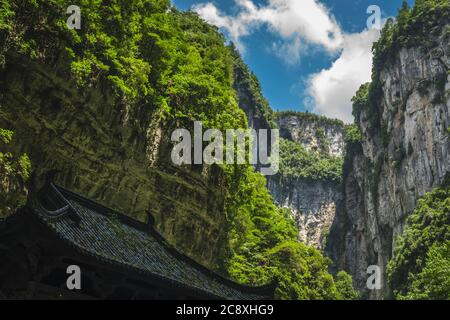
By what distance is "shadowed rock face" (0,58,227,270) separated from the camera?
17.3m

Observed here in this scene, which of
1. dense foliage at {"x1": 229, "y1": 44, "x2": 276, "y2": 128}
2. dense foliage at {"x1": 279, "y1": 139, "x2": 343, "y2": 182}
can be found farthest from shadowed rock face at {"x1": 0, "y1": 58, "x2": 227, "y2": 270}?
dense foliage at {"x1": 279, "y1": 139, "x2": 343, "y2": 182}

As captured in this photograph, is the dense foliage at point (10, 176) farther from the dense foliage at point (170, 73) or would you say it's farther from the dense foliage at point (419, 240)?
the dense foliage at point (419, 240)

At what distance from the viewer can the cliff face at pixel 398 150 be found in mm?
51344

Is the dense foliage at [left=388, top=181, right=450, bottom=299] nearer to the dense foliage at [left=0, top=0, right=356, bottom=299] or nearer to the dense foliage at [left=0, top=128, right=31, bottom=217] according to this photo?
the dense foliage at [left=0, top=0, right=356, bottom=299]

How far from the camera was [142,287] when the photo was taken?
36.9 feet

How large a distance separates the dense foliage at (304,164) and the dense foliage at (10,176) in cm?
7782

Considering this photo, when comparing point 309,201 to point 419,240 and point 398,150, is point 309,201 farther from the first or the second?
point 419,240

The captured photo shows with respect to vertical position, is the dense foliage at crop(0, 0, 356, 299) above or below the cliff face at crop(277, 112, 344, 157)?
below

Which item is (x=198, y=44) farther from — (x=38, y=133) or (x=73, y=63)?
(x=38, y=133)

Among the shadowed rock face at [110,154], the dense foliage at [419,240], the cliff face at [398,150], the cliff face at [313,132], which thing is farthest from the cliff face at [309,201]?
the shadowed rock face at [110,154]

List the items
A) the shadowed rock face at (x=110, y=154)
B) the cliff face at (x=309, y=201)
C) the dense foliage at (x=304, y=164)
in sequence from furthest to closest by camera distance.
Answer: the dense foliage at (x=304, y=164) → the cliff face at (x=309, y=201) → the shadowed rock face at (x=110, y=154)

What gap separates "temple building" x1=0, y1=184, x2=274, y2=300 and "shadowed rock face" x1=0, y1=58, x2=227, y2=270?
332 cm
